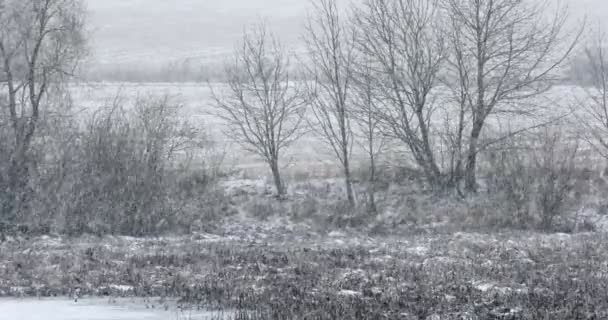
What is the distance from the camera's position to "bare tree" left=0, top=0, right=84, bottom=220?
86.6ft

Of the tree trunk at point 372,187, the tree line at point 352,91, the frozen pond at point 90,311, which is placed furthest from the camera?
the tree trunk at point 372,187

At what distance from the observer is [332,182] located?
1190 inches

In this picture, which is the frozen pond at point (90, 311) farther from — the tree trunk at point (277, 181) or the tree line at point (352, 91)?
the tree trunk at point (277, 181)

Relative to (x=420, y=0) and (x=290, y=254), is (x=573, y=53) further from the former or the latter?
(x=290, y=254)

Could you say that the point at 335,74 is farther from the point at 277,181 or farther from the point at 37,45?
the point at 37,45

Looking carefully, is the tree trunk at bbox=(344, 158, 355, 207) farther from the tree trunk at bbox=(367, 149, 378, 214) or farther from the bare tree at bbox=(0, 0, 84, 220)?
the bare tree at bbox=(0, 0, 84, 220)

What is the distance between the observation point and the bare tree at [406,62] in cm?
2797

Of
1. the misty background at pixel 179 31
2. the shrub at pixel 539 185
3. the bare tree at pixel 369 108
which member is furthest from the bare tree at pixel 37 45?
the misty background at pixel 179 31

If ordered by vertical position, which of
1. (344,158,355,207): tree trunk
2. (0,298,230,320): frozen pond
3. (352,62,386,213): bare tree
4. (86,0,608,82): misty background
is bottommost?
(344,158,355,207): tree trunk

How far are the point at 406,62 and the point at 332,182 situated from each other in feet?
17.5

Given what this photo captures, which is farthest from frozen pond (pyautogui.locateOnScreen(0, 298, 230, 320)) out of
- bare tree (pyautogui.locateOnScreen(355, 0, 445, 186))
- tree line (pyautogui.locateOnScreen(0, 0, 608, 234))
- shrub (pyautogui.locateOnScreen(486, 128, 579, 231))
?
bare tree (pyautogui.locateOnScreen(355, 0, 445, 186))

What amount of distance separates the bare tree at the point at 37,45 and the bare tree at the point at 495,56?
13276 millimetres

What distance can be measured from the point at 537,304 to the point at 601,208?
16452mm

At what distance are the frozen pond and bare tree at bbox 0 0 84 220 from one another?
14.9m
